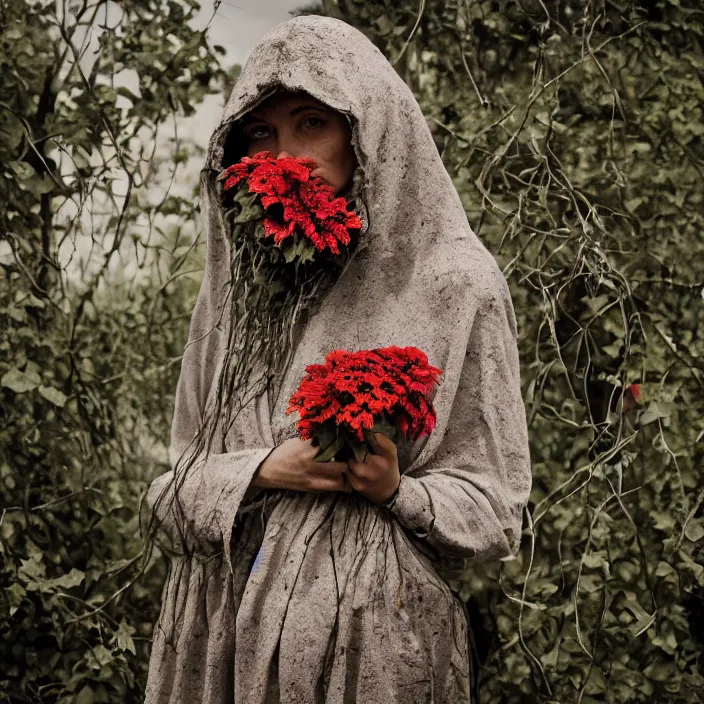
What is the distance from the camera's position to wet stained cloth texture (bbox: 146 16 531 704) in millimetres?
2104

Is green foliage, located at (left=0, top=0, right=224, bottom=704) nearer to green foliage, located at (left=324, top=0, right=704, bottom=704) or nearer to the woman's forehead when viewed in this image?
green foliage, located at (left=324, top=0, right=704, bottom=704)

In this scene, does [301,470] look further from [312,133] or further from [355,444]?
[312,133]

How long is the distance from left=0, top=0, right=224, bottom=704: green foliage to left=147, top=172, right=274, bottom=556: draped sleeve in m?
1.33

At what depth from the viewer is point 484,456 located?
2252mm

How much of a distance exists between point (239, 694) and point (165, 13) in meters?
2.45

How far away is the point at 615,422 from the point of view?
355cm

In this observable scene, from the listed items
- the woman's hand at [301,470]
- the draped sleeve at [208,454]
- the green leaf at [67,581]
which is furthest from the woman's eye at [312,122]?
the green leaf at [67,581]

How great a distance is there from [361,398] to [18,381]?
2032 mm

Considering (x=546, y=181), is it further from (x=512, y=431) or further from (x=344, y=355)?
(x=344, y=355)

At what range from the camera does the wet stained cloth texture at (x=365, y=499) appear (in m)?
2.10

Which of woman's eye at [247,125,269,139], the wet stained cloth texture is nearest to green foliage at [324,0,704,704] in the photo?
the wet stained cloth texture

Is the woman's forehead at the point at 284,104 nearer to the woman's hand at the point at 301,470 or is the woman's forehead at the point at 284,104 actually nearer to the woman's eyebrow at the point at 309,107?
the woman's eyebrow at the point at 309,107

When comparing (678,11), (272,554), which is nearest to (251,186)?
(272,554)

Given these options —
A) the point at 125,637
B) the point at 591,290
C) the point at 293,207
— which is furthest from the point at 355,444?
the point at 125,637
